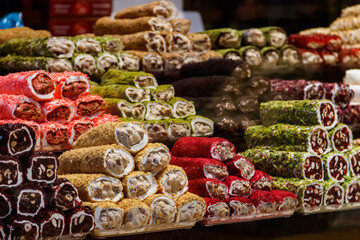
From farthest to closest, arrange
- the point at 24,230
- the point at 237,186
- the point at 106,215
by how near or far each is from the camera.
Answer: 1. the point at 237,186
2. the point at 106,215
3. the point at 24,230

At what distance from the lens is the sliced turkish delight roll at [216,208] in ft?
9.19

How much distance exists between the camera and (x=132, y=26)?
461 centimetres

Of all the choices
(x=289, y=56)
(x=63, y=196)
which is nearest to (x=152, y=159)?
(x=63, y=196)

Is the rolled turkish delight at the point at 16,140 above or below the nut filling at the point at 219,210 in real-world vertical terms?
above

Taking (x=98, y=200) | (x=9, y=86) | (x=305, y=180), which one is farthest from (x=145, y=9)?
(x=98, y=200)

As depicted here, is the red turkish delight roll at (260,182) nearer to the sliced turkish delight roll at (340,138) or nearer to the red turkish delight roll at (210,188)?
the red turkish delight roll at (210,188)

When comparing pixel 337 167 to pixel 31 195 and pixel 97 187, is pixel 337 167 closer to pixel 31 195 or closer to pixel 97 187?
pixel 97 187

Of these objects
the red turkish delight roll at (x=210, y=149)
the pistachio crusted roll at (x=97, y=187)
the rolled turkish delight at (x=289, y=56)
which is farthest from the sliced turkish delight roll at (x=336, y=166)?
the rolled turkish delight at (x=289, y=56)

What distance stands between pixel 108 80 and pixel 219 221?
144cm

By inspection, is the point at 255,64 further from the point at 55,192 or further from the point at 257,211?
the point at 55,192

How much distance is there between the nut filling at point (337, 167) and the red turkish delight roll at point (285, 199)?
323 millimetres

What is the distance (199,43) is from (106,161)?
2.32m

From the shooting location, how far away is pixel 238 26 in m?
5.27

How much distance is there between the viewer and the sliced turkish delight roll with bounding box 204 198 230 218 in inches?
110
